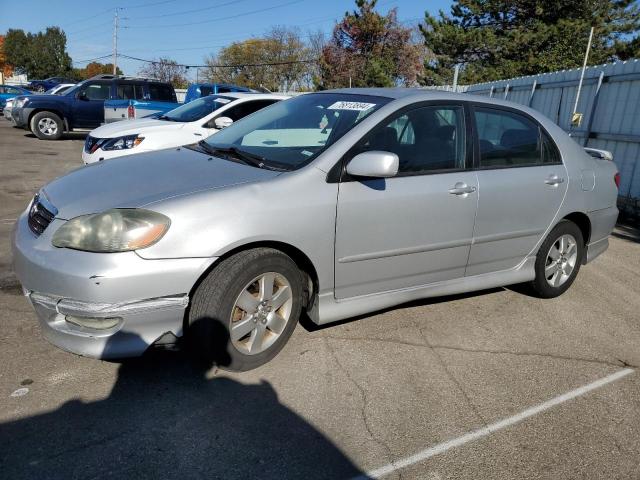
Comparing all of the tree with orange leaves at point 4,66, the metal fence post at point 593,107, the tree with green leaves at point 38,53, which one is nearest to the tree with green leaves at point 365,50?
the metal fence post at point 593,107

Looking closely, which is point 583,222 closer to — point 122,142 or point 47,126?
point 122,142

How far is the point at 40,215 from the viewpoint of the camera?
288 centimetres

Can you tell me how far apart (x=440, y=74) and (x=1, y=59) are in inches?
2989

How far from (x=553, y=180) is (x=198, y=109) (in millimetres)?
6064

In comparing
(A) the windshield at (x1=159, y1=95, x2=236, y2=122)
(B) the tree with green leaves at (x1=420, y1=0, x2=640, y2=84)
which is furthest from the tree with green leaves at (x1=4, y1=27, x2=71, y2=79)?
(A) the windshield at (x1=159, y1=95, x2=236, y2=122)

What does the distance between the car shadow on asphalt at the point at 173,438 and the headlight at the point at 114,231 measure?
0.50 m

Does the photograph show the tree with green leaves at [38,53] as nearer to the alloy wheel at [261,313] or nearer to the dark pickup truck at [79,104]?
the dark pickup truck at [79,104]

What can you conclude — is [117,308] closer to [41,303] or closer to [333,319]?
[41,303]

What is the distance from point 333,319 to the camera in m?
3.20

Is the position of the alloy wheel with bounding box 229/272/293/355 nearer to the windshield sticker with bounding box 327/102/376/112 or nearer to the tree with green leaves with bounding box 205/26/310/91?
the windshield sticker with bounding box 327/102/376/112

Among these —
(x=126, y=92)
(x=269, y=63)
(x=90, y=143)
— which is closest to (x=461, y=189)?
(x=90, y=143)

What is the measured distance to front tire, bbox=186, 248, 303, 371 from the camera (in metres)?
2.69

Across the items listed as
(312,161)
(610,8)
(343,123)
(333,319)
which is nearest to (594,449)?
(333,319)

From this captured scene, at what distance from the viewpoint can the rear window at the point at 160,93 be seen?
14562 mm
